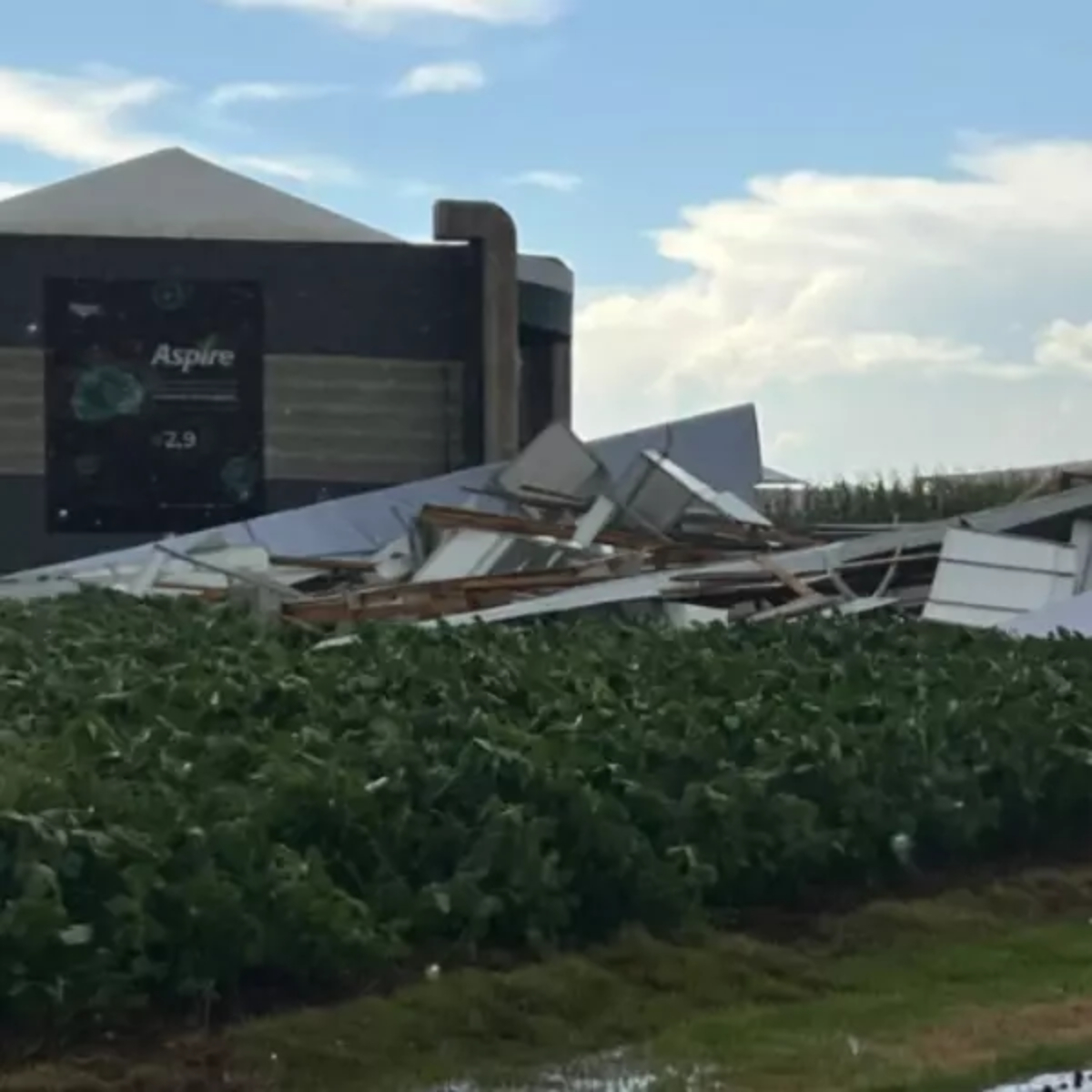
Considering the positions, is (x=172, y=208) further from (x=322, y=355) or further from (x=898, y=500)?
(x=898, y=500)

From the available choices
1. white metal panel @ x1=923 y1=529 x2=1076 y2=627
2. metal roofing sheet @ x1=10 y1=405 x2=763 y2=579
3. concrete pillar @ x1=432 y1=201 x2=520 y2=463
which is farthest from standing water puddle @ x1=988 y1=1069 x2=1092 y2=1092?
concrete pillar @ x1=432 y1=201 x2=520 y2=463

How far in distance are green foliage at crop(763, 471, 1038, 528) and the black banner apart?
6621 millimetres

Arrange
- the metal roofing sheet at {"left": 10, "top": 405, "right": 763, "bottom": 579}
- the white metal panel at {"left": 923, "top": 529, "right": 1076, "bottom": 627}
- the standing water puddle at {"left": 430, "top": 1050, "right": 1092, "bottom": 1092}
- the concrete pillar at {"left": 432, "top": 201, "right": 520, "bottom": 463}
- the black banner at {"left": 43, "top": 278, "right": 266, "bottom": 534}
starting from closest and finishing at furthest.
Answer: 1. the standing water puddle at {"left": 430, "top": 1050, "right": 1092, "bottom": 1092}
2. the white metal panel at {"left": 923, "top": 529, "right": 1076, "bottom": 627}
3. the metal roofing sheet at {"left": 10, "top": 405, "right": 763, "bottom": 579}
4. the black banner at {"left": 43, "top": 278, "right": 266, "bottom": 534}
5. the concrete pillar at {"left": 432, "top": 201, "right": 520, "bottom": 463}

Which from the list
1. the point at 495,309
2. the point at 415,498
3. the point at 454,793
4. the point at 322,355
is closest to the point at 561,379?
the point at 495,309

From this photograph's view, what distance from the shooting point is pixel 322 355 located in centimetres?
2939

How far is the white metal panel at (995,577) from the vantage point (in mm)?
18344

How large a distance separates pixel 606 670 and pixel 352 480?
16.7 meters

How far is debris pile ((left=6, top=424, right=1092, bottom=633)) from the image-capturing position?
18.4 meters

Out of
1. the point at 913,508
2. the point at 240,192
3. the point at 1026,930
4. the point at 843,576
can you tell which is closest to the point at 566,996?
the point at 1026,930

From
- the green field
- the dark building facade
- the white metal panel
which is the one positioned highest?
the dark building facade

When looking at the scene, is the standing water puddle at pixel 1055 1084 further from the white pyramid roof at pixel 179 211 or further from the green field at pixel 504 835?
the white pyramid roof at pixel 179 211

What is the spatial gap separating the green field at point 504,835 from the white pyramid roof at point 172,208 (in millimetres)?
17586

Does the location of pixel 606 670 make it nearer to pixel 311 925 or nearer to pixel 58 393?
pixel 311 925

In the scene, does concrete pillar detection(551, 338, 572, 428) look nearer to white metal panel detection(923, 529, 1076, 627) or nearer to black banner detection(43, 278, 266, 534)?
black banner detection(43, 278, 266, 534)
